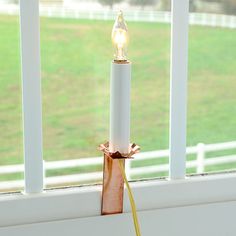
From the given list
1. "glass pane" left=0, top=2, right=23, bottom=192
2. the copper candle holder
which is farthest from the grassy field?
the copper candle holder

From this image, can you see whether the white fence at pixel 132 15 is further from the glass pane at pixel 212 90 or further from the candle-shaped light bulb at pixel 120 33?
the candle-shaped light bulb at pixel 120 33

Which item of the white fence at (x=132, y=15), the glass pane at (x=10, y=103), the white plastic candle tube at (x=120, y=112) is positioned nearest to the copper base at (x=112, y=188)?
the white plastic candle tube at (x=120, y=112)

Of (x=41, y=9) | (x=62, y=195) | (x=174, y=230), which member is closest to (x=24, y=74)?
(x=41, y=9)

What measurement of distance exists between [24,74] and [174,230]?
50 cm

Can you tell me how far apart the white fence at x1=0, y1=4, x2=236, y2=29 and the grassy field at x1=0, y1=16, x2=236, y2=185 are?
0.04ft

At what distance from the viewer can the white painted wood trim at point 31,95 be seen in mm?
1213

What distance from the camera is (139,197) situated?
1309 mm

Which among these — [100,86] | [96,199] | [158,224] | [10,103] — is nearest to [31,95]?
[10,103]

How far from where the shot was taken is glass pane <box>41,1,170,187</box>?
129cm

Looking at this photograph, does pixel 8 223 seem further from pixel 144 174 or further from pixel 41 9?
pixel 41 9

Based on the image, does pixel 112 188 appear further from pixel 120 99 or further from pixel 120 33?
pixel 120 33

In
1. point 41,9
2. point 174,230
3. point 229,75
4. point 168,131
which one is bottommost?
point 174,230

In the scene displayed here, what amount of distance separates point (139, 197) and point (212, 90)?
12.9 inches

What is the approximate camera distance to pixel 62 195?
4.17ft
